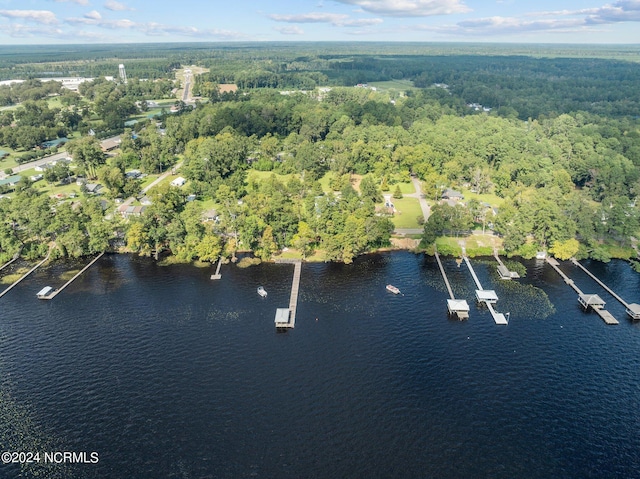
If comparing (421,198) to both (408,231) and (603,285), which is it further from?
(603,285)

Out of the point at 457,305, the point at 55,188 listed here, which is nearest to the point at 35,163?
the point at 55,188

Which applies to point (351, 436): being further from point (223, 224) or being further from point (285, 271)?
point (223, 224)

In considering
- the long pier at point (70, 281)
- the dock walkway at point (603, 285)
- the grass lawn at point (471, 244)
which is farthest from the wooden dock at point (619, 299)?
the long pier at point (70, 281)

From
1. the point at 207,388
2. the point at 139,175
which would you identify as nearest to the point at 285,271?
the point at 207,388

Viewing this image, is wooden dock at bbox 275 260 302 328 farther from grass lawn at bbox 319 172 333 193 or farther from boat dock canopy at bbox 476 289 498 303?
grass lawn at bbox 319 172 333 193

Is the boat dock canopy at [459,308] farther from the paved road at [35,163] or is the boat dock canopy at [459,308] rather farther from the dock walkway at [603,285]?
the paved road at [35,163]

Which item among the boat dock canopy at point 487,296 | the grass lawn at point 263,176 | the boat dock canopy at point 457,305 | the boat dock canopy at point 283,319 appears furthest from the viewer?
the grass lawn at point 263,176
